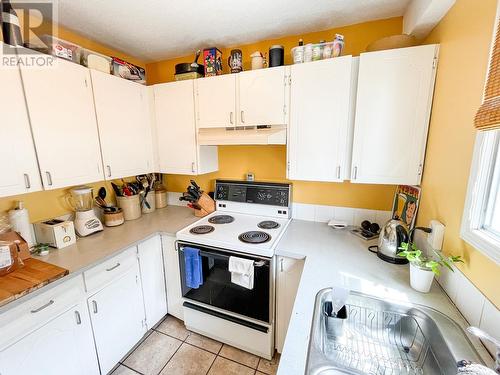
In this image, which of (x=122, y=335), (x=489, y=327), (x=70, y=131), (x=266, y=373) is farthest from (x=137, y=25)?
(x=266, y=373)

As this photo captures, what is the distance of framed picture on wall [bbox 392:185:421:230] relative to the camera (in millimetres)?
1419

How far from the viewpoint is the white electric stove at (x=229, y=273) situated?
1.51 meters

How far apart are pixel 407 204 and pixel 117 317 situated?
2.19 metres

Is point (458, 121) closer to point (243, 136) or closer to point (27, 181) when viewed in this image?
point (243, 136)

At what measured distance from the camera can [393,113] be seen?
4.42 feet

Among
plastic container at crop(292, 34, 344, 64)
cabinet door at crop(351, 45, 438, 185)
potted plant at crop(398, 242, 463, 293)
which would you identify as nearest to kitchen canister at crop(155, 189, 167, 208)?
plastic container at crop(292, 34, 344, 64)

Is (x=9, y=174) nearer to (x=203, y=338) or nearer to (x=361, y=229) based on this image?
(x=203, y=338)

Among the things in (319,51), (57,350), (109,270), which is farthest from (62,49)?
(57,350)

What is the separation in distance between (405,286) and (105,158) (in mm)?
2163

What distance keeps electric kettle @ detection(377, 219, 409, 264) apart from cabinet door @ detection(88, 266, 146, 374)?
69.3 inches

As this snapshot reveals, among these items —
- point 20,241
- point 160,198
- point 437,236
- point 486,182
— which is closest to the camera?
point 486,182

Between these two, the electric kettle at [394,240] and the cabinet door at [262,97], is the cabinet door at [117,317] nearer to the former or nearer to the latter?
the cabinet door at [262,97]

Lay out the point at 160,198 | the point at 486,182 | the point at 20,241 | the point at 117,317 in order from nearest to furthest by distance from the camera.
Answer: the point at 486,182 → the point at 20,241 → the point at 117,317 → the point at 160,198

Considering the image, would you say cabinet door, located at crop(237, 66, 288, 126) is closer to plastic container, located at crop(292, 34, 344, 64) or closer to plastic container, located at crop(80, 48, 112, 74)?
plastic container, located at crop(292, 34, 344, 64)
